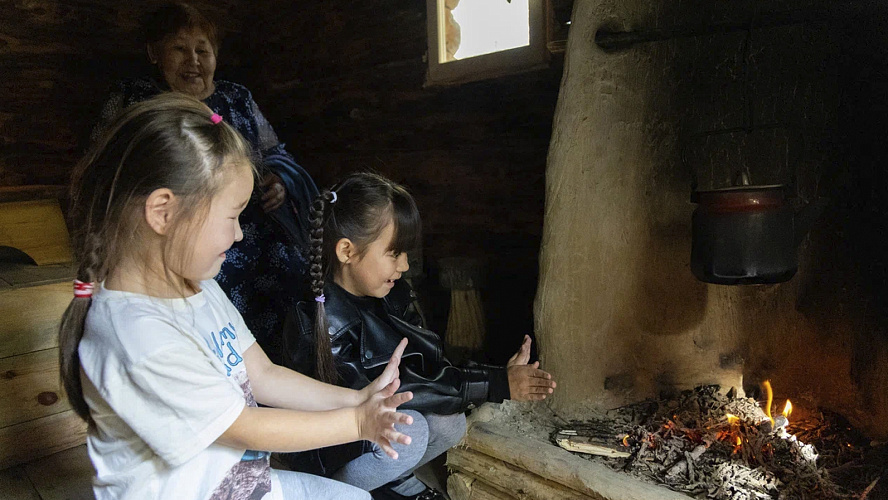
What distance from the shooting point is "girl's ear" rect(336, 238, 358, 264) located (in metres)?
1.69

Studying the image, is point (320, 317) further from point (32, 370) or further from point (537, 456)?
point (32, 370)

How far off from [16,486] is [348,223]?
4.62ft

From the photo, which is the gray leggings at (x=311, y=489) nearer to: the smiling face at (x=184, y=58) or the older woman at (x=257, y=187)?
the older woman at (x=257, y=187)

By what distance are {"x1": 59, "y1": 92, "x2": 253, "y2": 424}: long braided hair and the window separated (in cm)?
178

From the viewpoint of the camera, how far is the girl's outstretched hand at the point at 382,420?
1.12 meters

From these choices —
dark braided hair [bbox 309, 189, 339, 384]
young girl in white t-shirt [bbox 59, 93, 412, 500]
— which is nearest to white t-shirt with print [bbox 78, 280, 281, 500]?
young girl in white t-shirt [bbox 59, 93, 412, 500]

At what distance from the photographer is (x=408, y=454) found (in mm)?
1688

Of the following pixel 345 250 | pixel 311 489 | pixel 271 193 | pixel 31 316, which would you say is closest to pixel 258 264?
pixel 271 193

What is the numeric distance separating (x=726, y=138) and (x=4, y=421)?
254 cm

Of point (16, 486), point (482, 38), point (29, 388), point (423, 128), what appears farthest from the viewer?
point (423, 128)

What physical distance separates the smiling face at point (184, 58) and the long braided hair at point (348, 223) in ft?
2.69

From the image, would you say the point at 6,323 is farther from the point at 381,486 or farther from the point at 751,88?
the point at 751,88

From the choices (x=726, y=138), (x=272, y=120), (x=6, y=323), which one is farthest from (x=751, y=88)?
(x=272, y=120)

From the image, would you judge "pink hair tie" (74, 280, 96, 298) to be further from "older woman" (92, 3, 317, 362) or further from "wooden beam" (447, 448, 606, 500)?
"wooden beam" (447, 448, 606, 500)
